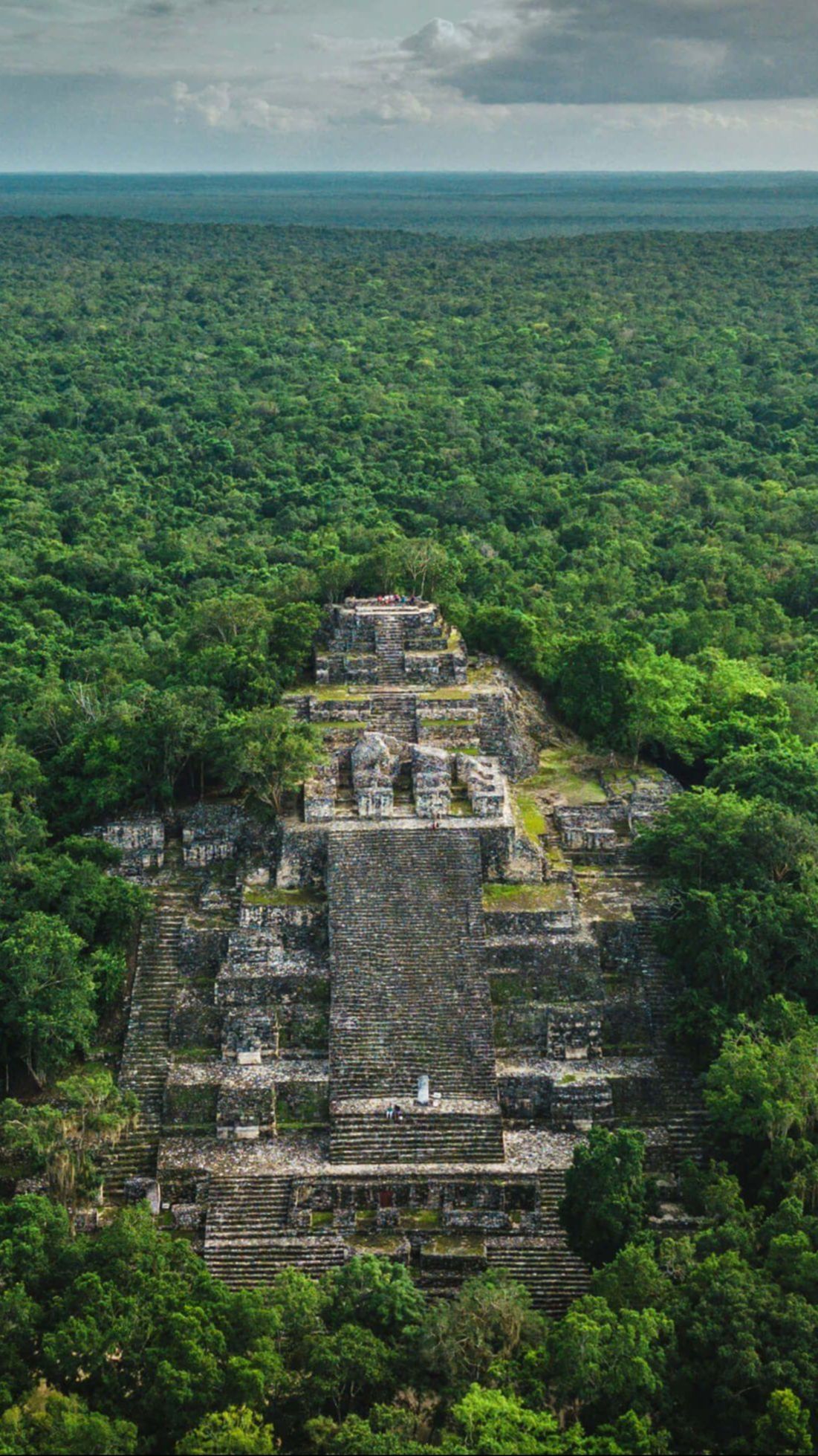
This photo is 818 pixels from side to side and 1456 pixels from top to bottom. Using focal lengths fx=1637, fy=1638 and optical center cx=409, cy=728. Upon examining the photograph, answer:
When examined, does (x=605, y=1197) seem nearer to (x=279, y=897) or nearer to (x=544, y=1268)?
(x=544, y=1268)

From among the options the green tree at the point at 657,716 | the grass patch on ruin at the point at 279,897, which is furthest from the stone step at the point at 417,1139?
the green tree at the point at 657,716

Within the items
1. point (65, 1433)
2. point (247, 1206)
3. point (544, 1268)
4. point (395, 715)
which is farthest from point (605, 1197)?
point (395, 715)

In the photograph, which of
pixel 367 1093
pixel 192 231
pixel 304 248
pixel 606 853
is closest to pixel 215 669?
pixel 606 853

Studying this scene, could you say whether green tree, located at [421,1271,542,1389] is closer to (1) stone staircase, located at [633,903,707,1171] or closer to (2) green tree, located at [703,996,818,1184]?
(2) green tree, located at [703,996,818,1184]

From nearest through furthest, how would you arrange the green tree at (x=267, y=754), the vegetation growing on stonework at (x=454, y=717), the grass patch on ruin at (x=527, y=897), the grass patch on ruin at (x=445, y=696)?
the vegetation growing on stonework at (x=454, y=717) < the grass patch on ruin at (x=527, y=897) < the green tree at (x=267, y=754) < the grass patch on ruin at (x=445, y=696)

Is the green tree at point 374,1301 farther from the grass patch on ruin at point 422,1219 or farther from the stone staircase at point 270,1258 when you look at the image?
the grass patch on ruin at point 422,1219

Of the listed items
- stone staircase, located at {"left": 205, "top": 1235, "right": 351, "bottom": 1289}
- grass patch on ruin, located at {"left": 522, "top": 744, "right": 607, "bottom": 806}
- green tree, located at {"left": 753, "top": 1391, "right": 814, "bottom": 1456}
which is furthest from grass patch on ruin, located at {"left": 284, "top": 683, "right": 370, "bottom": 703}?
green tree, located at {"left": 753, "top": 1391, "right": 814, "bottom": 1456}

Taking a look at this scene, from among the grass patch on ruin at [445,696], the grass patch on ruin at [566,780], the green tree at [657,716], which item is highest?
the grass patch on ruin at [445,696]
